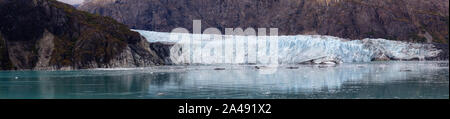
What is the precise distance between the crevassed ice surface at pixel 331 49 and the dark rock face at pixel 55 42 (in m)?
11.8

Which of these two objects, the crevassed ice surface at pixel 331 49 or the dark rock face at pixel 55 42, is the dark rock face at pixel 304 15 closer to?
the crevassed ice surface at pixel 331 49

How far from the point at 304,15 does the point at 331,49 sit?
98.5 m

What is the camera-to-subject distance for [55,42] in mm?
64250

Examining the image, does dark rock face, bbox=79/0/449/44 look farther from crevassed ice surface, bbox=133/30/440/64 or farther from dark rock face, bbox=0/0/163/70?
dark rock face, bbox=0/0/163/70

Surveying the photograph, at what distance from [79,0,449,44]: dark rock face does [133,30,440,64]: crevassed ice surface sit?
2105 inches

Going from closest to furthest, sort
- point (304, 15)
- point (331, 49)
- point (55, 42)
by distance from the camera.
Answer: point (55, 42), point (331, 49), point (304, 15)

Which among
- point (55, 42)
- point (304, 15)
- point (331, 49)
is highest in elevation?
point (304, 15)

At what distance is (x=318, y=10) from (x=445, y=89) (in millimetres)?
139293

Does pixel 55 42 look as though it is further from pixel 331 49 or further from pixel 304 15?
pixel 304 15

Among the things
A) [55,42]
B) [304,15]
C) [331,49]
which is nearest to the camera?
[55,42]

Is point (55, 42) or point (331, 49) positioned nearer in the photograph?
point (55, 42)

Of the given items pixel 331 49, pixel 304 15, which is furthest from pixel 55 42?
pixel 304 15

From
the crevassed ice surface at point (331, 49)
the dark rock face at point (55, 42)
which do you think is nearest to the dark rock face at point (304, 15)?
the crevassed ice surface at point (331, 49)
